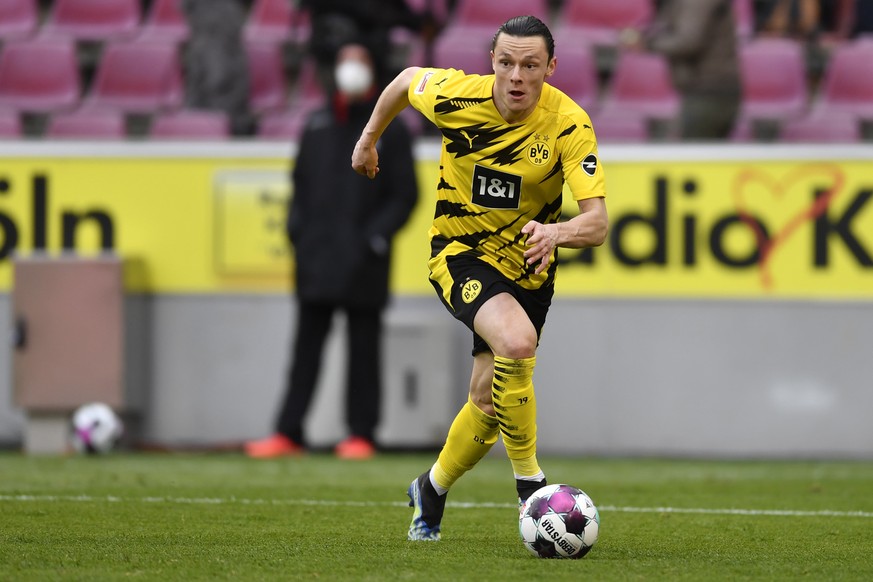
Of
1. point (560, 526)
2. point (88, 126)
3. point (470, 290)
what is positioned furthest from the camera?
point (88, 126)

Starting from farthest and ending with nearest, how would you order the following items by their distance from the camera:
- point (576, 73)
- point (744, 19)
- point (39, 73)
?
1. point (744, 19)
2. point (39, 73)
3. point (576, 73)

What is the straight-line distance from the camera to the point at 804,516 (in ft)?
23.9

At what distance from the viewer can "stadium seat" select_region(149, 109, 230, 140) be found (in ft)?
38.8

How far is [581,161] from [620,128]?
20.2 ft

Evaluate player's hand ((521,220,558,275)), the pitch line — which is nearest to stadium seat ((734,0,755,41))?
the pitch line

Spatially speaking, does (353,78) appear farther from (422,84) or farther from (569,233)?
(569,233)

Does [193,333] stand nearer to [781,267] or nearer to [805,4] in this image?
[781,267]

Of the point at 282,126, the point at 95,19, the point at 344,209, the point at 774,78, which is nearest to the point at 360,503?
the point at 344,209

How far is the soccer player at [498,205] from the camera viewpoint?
5.83 meters

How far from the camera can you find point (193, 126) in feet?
39.1

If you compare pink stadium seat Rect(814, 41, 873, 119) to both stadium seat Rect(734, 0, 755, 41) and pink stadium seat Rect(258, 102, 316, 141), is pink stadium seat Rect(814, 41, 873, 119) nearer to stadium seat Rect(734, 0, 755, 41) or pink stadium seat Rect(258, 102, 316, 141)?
stadium seat Rect(734, 0, 755, 41)

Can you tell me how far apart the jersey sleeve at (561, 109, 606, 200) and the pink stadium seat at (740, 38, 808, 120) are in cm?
712

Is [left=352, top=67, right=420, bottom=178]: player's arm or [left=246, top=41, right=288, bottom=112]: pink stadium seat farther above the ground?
[left=246, top=41, right=288, bottom=112]: pink stadium seat

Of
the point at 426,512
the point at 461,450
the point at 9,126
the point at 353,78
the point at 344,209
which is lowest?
the point at 426,512
